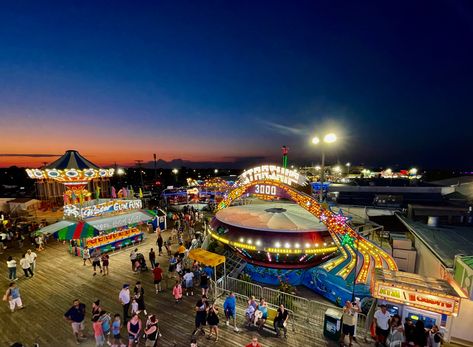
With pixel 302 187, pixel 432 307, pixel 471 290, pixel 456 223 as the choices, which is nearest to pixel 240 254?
pixel 302 187

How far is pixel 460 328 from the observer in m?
9.30

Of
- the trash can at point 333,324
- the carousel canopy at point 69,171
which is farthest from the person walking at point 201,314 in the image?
the carousel canopy at point 69,171

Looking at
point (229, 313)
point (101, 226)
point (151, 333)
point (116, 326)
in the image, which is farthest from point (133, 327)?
point (101, 226)

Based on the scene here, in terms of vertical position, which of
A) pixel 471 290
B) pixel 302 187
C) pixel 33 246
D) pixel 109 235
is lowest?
pixel 33 246

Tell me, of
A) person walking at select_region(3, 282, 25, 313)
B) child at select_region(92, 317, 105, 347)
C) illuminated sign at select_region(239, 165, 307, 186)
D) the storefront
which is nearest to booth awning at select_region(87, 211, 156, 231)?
person walking at select_region(3, 282, 25, 313)

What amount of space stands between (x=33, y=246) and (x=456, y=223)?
32.7 metres

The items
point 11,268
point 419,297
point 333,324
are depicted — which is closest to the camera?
point 419,297

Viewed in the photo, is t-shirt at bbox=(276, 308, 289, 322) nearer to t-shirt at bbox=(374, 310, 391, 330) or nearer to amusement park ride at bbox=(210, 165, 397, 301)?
t-shirt at bbox=(374, 310, 391, 330)

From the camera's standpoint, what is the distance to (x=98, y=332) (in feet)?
28.8

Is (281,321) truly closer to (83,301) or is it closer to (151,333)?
(151,333)

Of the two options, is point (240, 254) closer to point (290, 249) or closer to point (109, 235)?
point (290, 249)

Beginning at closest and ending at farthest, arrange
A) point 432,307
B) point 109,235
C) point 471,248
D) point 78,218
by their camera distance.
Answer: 1. point 432,307
2. point 471,248
3. point 78,218
4. point 109,235

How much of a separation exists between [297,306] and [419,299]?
16.5 feet

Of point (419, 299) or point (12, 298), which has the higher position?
point (419, 299)
